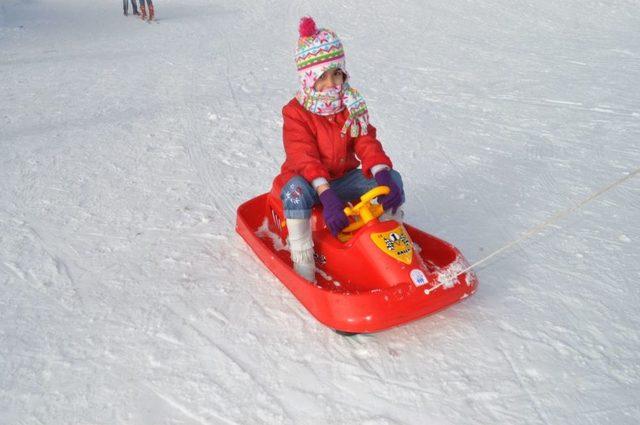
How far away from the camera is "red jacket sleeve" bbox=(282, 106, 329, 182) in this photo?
353 cm

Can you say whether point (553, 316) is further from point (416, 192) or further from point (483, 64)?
point (483, 64)

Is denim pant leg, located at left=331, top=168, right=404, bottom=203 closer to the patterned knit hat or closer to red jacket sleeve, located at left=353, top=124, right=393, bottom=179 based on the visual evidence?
red jacket sleeve, located at left=353, top=124, right=393, bottom=179

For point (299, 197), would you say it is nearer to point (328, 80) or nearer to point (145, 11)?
point (328, 80)

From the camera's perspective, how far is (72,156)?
17.9 feet

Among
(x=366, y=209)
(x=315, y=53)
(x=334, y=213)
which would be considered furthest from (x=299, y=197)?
(x=315, y=53)

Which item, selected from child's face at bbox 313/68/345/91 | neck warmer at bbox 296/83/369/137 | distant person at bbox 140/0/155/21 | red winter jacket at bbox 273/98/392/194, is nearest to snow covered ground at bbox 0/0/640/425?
Result: red winter jacket at bbox 273/98/392/194

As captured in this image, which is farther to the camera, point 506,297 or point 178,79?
point 178,79

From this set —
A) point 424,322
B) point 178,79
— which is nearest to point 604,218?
point 424,322

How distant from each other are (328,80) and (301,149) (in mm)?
397

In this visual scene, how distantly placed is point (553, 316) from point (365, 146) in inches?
52.2

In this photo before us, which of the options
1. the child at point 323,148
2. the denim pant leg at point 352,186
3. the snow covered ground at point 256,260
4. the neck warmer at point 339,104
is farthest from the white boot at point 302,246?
the neck warmer at point 339,104

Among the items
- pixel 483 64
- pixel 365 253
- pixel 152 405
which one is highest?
pixel 365 253

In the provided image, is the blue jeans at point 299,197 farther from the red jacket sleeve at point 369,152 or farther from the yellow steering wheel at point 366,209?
the yellow steering wheel at point 366,209

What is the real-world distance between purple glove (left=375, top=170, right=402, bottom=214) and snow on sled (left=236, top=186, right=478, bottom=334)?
0.15ft
